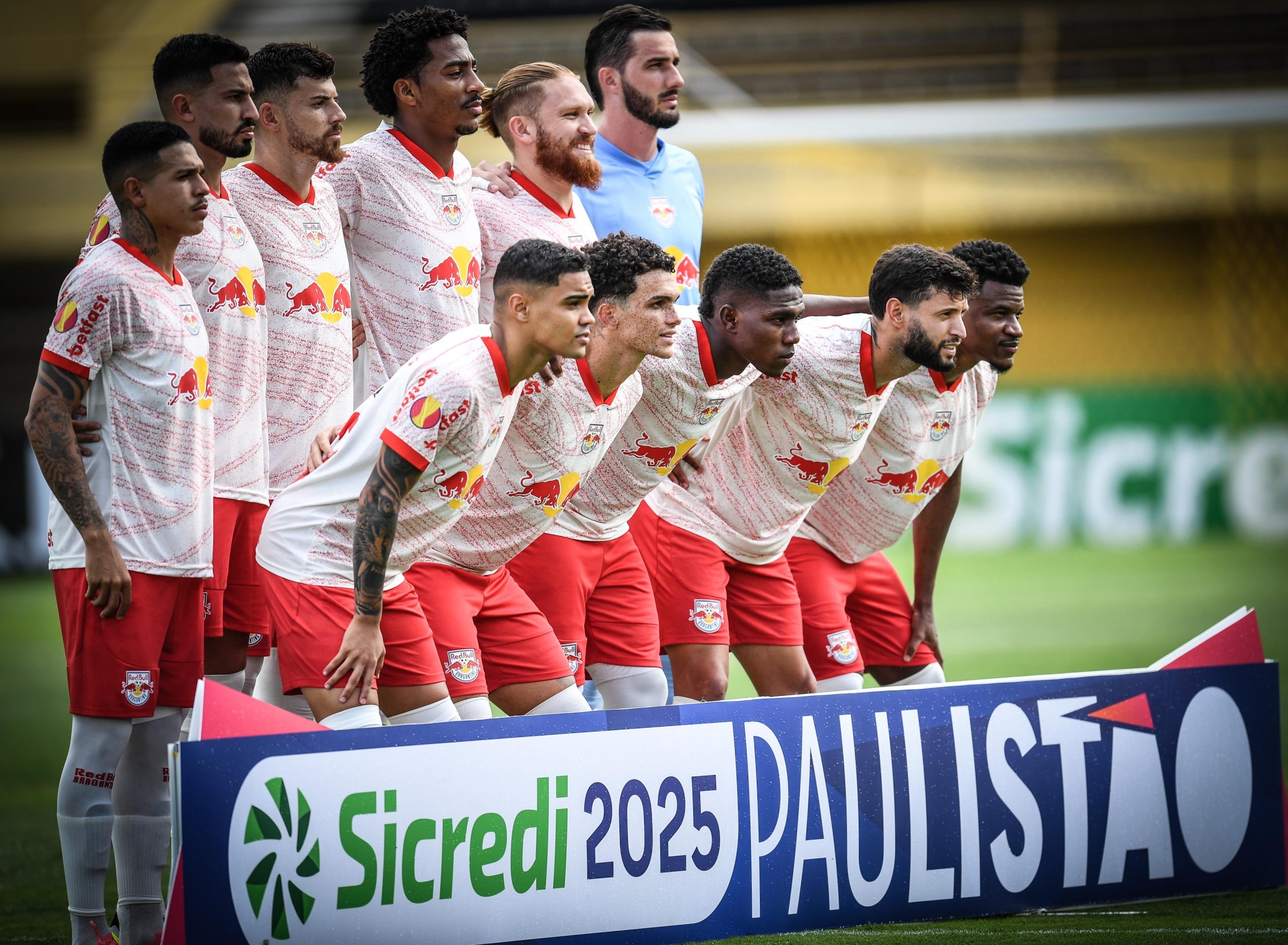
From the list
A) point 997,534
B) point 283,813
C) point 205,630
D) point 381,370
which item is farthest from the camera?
point 997,534

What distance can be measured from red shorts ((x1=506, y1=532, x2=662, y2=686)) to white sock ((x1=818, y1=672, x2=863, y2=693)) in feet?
2.46

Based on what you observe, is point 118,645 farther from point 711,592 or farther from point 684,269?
point 684,269

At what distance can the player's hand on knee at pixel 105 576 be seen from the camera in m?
3.93

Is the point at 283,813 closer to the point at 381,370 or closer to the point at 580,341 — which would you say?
the point at 580,341

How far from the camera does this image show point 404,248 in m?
4.85

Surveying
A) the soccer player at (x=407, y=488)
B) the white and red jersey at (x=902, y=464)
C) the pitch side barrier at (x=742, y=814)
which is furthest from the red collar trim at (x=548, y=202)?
A: the pitch side barrier at (x=742, y=814)

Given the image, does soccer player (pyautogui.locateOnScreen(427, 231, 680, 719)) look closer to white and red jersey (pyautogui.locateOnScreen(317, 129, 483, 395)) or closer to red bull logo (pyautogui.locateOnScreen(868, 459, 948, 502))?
white and red jersey (pyautogui.locateOnScreen(317, 129, 483, 395))

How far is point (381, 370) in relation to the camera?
4938mm

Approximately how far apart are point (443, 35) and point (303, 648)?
2162 mm

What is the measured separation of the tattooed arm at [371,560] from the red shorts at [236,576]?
0.79 metres

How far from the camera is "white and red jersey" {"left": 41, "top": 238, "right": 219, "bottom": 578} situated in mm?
4008

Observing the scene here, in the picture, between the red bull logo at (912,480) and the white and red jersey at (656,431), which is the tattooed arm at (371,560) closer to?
the white and red jersey at (656,431)

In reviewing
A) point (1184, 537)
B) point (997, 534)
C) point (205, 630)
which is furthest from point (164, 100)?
point (1184, 537)

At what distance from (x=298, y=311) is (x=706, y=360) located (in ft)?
4.13
